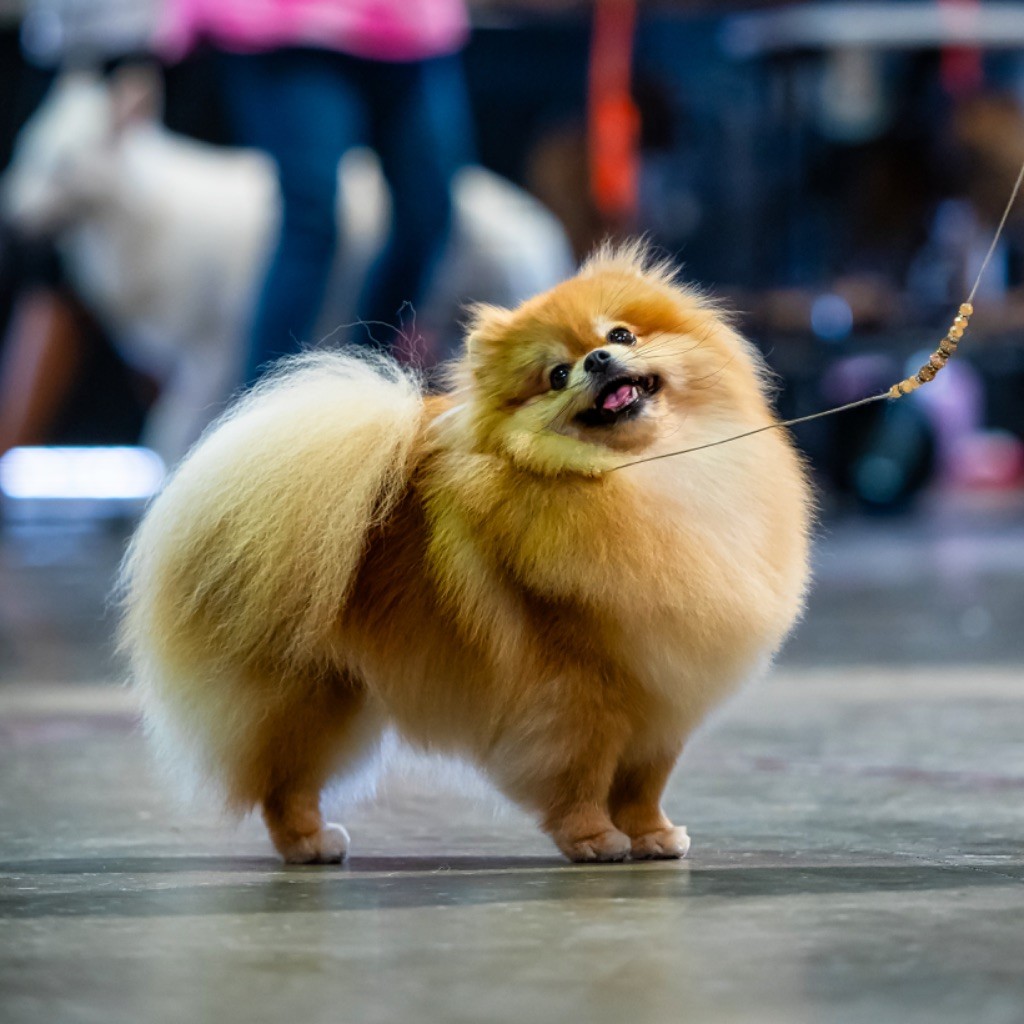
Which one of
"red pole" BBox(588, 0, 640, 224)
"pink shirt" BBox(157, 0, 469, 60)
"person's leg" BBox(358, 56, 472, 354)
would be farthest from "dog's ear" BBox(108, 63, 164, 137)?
"person's leg" BBox(358, 56, 472, 354)

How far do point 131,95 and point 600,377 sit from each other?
528 centimetres

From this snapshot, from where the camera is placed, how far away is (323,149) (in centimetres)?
393

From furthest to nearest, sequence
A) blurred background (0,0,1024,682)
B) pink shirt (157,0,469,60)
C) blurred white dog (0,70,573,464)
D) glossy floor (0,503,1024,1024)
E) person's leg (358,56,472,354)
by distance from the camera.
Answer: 1. blurred white dog (0,70,573,464)
2. blurred background (0,0,1024,682)
3. person's leg (358,56,472,354)
4. pink shirt (157,0,469,60)
5. glossy floor (0,503,1024,1024)

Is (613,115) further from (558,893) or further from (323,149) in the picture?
(558,893)

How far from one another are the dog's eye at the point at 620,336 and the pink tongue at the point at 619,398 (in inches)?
2.0

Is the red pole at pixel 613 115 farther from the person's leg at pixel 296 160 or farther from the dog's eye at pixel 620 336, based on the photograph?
the dog's eye at pixel 620 336

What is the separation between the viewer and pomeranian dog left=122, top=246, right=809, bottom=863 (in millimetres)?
1748

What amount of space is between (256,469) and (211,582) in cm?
13

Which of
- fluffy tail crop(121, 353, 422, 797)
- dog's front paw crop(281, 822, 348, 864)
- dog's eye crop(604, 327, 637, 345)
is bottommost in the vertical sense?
dog's front paw crop(281, 822, 348, 864)

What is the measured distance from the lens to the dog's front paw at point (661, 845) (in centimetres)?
179

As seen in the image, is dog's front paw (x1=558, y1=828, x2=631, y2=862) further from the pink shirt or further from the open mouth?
the pink shirt

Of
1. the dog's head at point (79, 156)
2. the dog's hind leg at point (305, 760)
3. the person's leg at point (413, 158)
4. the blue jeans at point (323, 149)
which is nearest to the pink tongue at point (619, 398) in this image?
the dog's hind leg at point (305, 760)

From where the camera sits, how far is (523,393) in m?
1.81

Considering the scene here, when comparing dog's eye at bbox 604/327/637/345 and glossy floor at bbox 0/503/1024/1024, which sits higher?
dog's eye at bbox 604/327/637/345
